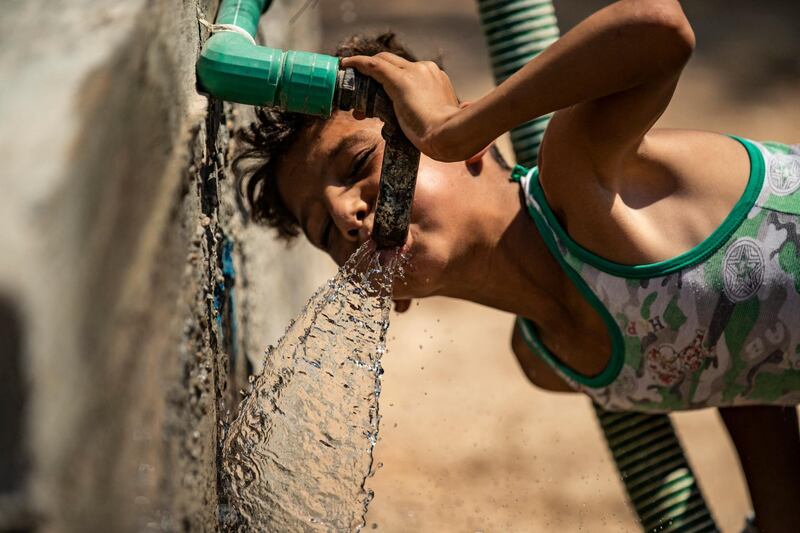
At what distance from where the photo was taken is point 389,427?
2404mm

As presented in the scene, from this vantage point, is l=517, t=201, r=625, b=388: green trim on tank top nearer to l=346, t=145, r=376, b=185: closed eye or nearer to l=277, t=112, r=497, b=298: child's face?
l=277, t=112, r=497, b=298: child's face

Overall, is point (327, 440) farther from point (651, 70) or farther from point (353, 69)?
point (651, 70)

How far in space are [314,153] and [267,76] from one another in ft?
1.12

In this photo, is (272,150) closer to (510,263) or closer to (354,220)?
(354,220)

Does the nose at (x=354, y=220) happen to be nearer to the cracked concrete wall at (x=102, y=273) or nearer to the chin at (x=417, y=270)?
the chin at (x=417, y=270)

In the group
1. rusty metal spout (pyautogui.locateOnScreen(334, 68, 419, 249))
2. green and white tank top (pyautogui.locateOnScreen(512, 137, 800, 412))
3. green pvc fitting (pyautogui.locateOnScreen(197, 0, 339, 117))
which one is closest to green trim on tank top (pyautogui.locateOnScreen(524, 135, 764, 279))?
green and white tank top (pyautogui.locateOnScreen(512, 137, 800, 412))

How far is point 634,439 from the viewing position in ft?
4.83

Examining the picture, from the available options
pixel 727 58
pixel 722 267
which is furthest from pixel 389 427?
pixel 727 58

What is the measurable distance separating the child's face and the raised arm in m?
0.21

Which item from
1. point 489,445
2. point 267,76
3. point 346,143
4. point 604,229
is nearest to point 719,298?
point 604,229

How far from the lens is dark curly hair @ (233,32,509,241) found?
1.41 m

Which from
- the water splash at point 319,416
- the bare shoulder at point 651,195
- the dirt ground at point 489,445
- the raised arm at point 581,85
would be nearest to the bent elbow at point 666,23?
the raised arm at point 581,85

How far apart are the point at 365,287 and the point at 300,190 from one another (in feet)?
0.69

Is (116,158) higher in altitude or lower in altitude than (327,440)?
higher
